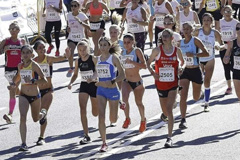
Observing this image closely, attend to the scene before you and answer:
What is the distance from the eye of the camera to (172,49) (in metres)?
15.4

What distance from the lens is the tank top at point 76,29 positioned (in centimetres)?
2173

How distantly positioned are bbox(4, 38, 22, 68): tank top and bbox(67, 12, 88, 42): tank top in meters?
3.95

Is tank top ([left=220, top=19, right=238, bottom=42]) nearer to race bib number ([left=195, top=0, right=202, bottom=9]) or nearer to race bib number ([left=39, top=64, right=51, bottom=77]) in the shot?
race bib number ([left=39, top=64, right=51, bottom=77])

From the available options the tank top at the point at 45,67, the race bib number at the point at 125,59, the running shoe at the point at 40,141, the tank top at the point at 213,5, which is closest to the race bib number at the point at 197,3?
the tank top at the point at 213,5

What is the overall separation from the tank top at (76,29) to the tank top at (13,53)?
3.95 metres

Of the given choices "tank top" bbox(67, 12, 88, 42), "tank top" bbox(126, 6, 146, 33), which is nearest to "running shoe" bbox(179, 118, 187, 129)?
"tank top" bbox(126, 6, 146, 33)

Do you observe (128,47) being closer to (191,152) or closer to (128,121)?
(128,121)

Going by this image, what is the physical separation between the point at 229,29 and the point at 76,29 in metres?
4.10

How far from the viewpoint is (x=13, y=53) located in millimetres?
17750

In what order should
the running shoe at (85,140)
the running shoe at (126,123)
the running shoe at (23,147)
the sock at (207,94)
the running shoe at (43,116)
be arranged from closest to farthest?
1. the running shoe at (23,147)
2. the running shoe at (85,140)
3. the running shoe at (43,116)
4. the running shoe at (126,123)
5. the sock at (207,94)

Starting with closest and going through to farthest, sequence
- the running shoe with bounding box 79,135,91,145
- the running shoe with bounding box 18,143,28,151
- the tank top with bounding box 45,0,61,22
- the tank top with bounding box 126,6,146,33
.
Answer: the running shoe with bounding box 18,143,28,151 → the running shoe with bounding box 79,135,91,145 → the tank top with bounding box 126,6,146,33 → the tank top with bounding box 45,0,61,22

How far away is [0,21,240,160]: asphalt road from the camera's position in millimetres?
14688

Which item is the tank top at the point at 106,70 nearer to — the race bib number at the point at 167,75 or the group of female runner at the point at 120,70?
the group of female runner at the point at 120,70

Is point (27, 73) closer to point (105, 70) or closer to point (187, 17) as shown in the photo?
point (105, 70)
